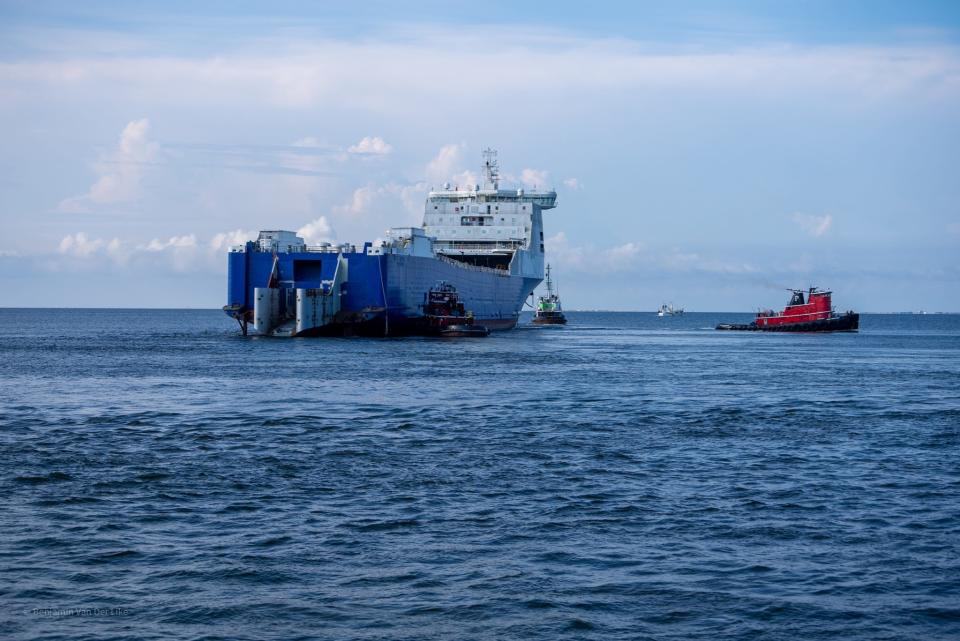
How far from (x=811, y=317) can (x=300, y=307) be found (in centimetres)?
5645

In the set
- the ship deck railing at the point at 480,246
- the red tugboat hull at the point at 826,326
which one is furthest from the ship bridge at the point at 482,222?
the red tugboat hull at the point at 826,326

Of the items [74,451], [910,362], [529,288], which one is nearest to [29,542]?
[74,451]

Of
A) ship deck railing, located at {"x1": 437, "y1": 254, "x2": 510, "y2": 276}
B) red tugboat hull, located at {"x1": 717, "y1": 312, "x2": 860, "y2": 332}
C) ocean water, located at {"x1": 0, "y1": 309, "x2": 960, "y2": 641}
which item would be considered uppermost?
ship deck railing, located at {"x1": 437, "y1": 254, "x2": 510, "y2": 276}

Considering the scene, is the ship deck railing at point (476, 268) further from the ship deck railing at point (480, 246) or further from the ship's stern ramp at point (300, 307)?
the ship's stern ramp at point (300, 307)

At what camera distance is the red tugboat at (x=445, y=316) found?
237 feet

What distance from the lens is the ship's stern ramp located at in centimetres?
6475

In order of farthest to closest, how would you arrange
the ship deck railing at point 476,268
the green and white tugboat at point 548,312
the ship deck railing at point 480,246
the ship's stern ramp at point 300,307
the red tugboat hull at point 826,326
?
the green and white tugboat at point 548,312 < the red tugboat hull at point 826,326 < the ship deck railing at point 480,246 < the ship deck railing at point 476,268 < the ship's stern ramp at point 300,307

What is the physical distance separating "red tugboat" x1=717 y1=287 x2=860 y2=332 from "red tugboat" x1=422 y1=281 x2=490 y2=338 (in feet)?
133

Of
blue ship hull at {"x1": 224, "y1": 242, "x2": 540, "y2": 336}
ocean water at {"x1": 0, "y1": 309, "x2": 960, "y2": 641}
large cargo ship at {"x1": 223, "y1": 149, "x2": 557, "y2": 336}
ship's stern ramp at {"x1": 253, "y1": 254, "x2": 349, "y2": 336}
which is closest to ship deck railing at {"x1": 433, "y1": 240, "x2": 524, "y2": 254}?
large cargo ship at {"x1": 223, "y1": 149, "x2": 557, "y2": 336}

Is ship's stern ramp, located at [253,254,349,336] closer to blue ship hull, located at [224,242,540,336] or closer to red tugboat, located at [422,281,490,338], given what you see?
blue ship hull, located at [224,242,540,336]

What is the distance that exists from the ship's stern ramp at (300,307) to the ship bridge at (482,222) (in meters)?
28.3

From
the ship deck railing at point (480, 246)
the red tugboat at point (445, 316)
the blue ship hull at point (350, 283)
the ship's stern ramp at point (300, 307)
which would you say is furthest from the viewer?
the ship deck railing at point (480, 246)

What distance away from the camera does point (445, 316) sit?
72.9 m

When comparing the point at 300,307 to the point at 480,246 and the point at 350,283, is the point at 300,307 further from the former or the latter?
the point at 480,246
